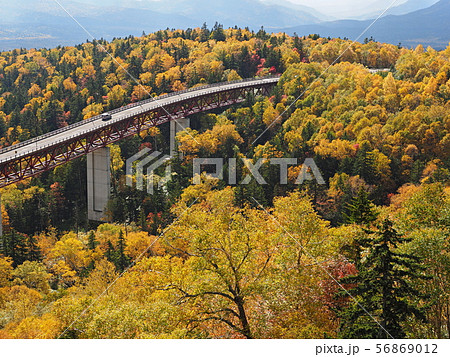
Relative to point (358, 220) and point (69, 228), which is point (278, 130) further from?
point (69, 228)

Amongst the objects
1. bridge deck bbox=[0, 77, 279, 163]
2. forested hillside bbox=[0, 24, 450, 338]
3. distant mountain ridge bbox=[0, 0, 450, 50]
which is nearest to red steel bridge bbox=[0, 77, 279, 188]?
bridge deck bbox=[0, 77, 279, 163]

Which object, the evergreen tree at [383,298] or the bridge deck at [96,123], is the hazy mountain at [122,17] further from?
the evergreen tree at [383,298]

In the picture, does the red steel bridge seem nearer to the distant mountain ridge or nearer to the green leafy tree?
the distant mountain ridge

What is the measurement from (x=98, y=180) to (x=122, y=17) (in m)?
11.7

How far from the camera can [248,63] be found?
174 feet

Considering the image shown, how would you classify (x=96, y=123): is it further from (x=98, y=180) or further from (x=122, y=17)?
(x=122, y=17)

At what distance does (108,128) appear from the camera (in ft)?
107

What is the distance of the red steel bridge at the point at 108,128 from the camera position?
1101 inches

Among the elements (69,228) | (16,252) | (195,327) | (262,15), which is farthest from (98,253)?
(195,327)

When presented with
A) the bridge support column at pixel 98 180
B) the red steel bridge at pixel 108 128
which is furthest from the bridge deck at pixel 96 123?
the bridge support column at pixel 98 180

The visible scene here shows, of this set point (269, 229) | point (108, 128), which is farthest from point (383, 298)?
point (108, 128)

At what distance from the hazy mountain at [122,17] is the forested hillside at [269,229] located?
4.57m

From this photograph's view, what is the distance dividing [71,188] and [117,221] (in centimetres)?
→ 694
